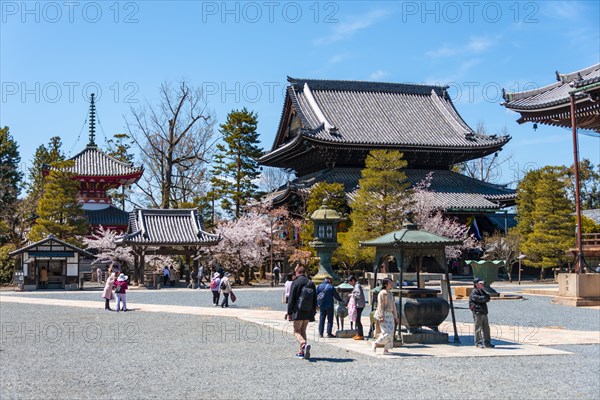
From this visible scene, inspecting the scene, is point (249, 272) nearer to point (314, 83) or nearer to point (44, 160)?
point (314, 83)

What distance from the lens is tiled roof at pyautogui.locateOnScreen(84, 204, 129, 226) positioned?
49.4 metres

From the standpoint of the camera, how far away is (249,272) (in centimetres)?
4353

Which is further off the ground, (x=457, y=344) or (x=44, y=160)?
(x=44, y=160)

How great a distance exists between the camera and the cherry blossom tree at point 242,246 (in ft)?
136

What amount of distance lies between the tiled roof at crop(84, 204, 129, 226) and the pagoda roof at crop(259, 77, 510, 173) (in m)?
11.6

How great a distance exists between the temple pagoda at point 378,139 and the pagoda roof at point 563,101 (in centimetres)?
1421

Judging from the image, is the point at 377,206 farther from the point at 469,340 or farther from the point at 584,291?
the point at 469,340

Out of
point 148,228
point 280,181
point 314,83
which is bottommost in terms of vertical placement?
point 148,228

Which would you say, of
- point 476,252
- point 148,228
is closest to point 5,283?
point 148,228

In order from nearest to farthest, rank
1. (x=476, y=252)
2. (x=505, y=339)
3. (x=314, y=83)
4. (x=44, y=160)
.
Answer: (x=505, y=339) → (x=476, y=252) → (x=314, y=83) → (x=44, y=160)

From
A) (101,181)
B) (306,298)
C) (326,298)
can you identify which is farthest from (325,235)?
(101,181)

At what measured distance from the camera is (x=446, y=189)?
48.8 meters

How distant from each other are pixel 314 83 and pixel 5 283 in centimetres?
2704

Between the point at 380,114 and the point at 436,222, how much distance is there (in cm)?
1283
